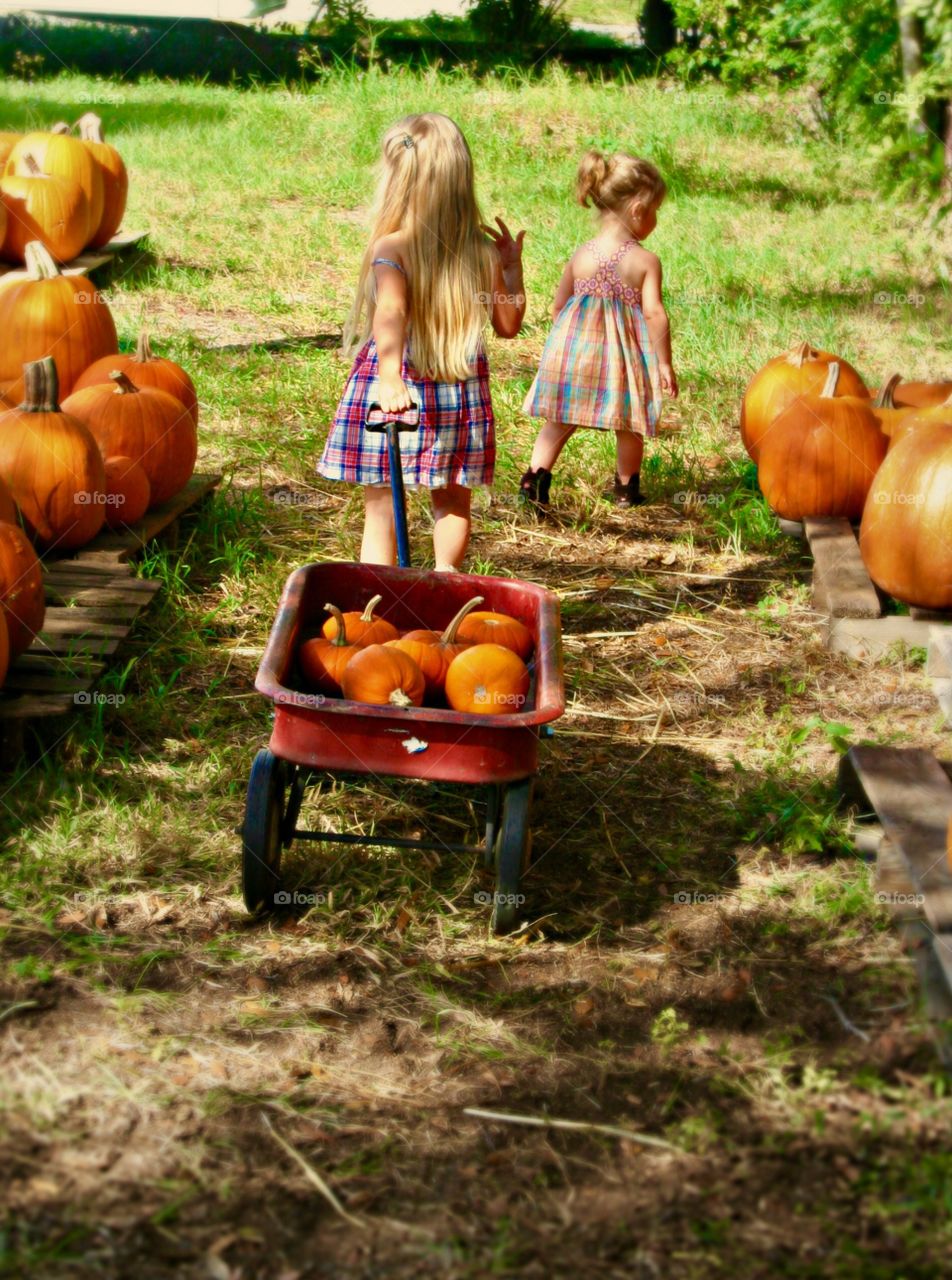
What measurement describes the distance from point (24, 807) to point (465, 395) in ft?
5.83

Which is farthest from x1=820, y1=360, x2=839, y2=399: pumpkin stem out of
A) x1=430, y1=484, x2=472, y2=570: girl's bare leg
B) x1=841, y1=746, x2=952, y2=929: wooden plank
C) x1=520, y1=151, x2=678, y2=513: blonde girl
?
x1=841, y1=746, x2=952, y2=929: wooden plank

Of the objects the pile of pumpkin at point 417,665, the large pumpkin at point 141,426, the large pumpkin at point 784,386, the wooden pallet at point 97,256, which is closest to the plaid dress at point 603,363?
the large pumpkin at point 784,386

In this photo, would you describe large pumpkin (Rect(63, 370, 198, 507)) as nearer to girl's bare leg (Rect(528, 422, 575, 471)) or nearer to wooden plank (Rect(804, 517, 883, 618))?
girl's bare leg (Rect(528, 422, 575, 471))

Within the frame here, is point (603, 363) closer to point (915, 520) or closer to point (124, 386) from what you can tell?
point (915, 520)

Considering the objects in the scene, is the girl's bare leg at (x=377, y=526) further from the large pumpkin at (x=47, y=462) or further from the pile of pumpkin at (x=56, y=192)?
the pile of pumpkin at (x=56, y=192)

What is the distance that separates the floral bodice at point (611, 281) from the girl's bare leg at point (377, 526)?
1.59m

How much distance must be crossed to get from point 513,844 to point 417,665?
47cm

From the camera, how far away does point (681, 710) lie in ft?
14.0

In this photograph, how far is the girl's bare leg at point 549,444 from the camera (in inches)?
216

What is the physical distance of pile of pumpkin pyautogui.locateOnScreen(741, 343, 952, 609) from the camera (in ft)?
14.3

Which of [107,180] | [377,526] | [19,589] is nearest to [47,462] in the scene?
[19,589]

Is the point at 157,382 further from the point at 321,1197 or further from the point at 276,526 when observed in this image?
the point at 321,1197

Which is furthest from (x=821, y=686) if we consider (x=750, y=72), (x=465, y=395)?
(x=750, y=72)

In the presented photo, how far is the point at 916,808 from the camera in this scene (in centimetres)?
314
